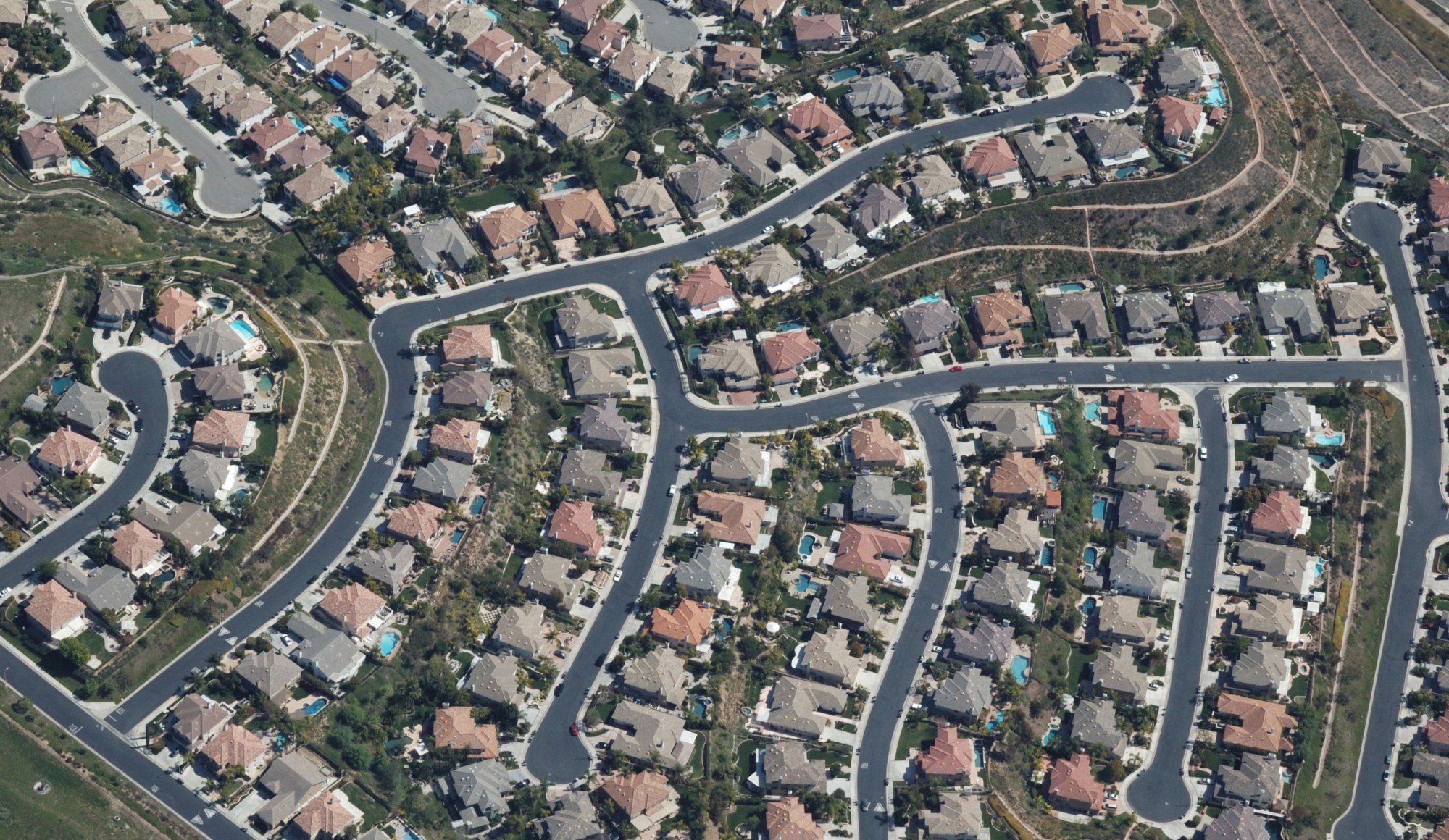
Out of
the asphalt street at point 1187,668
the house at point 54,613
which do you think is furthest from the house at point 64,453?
the asphalt street at point 1187,668

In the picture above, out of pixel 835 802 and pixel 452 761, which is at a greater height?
pixel 835 802

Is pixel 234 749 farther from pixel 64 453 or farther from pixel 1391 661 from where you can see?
pixel 1391 661

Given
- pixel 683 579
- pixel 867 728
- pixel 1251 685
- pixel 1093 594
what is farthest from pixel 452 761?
pixel 1251 685

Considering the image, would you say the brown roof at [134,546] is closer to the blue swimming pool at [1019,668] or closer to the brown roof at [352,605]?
the brown roof at [352,605]

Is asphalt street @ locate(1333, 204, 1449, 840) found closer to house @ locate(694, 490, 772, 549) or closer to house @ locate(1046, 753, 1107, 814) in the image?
house @ locate(1046, 753, 1107, 814)

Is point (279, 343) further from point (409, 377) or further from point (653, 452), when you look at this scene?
point (653, 452)

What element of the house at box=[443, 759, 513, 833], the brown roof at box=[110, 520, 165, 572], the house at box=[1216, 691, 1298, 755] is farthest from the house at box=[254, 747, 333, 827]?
the house at box=[1216, 691, 1298, 755]

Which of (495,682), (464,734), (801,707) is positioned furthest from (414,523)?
(801,707)
